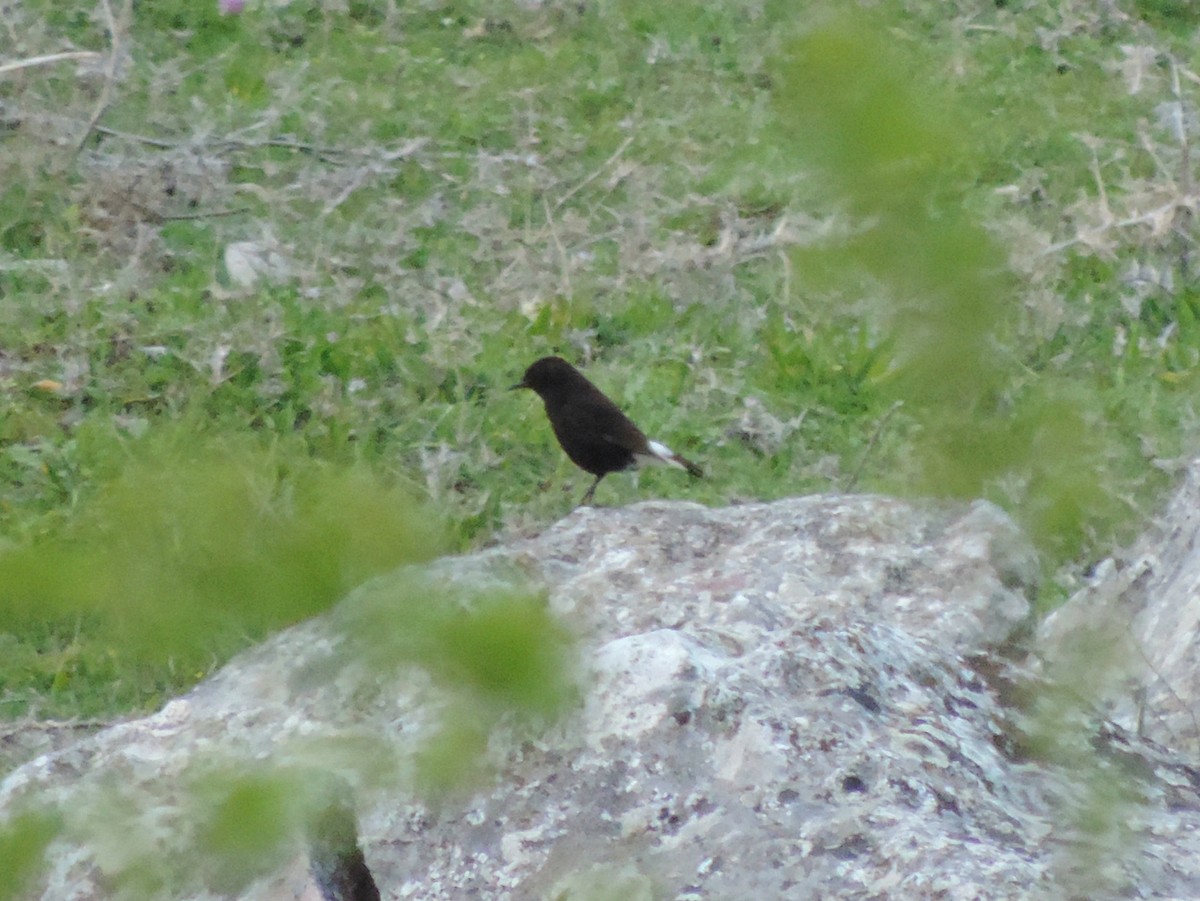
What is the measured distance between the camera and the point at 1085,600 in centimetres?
317

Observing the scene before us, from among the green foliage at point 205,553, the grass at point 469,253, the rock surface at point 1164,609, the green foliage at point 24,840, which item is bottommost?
the grass at point 469,253

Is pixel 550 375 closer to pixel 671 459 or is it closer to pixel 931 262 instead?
pixel 671 459

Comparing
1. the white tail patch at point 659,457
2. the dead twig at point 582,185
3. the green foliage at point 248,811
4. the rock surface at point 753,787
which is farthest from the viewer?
the dead twig at point 582,185

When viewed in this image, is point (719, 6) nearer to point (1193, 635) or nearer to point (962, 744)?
point (1193, 635)

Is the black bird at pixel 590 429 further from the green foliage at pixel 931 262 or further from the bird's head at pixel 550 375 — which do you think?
the green foliage at pixel 931 262

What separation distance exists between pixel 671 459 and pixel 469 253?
1.73 metres

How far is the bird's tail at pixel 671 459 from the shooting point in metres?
5.11

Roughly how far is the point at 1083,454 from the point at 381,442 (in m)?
4.47

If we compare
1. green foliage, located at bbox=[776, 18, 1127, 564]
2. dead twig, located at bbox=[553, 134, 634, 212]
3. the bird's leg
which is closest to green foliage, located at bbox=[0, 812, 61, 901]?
green foliage, located at bbox=[776, 18, 1127, 564]

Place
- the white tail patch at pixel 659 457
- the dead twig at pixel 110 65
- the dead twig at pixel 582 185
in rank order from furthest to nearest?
1. the dead twig at pixel 582 185
2. the dead twig at pixel 110 65
3. the white tail patch at pixel 659 457

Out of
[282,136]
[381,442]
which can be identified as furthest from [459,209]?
[381,442]

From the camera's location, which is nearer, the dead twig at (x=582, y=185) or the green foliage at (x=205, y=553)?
the green foliage at (x=205, y=553)

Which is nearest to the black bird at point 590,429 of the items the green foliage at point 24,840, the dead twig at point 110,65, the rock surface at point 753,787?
the dead twig at point 110,65

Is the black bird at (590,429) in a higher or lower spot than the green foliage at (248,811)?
lower
